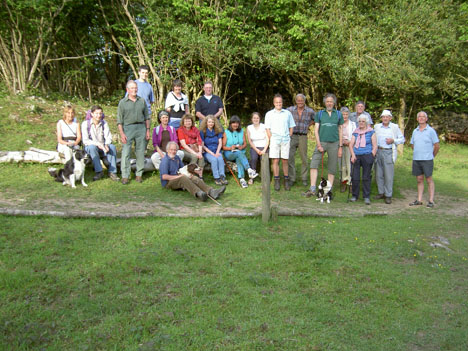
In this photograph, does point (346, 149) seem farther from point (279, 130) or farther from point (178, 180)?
point (178, 180)

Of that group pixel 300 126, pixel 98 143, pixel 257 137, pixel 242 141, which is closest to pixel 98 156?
pixel 98 143

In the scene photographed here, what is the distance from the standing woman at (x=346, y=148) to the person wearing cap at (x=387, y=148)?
2.12ft

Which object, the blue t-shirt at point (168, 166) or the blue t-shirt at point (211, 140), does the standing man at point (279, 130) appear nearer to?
the blue t-shirt at point (211, 140)

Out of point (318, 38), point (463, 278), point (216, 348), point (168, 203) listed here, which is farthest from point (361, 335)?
point (318, 38)

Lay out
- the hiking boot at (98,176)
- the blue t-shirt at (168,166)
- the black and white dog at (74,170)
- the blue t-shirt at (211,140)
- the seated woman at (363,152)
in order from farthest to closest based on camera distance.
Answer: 1. the blue t-shirt at (211,140)
2. the seated woman at (363,152)
3. the hiking boot at (98,176)
4. the blue t-shirt at (168,166)
5. the black and white dog at (74,170)

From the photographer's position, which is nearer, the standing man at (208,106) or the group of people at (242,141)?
the group of people at (242,141)

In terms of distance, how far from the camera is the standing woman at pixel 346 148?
31.6ft

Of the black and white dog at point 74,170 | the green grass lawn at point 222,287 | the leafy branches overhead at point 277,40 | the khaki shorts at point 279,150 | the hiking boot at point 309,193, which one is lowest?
the green grass lawn at point 222,287

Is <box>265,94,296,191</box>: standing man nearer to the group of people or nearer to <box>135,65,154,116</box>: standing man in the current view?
the group of people

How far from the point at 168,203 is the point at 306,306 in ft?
12.3

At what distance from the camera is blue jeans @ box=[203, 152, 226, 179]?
922cm

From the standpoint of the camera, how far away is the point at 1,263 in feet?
15.4

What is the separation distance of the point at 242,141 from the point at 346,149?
7.89ft

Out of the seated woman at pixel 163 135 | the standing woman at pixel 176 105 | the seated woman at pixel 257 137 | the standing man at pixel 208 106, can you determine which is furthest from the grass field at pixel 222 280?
the standing man at pixel 208 106
